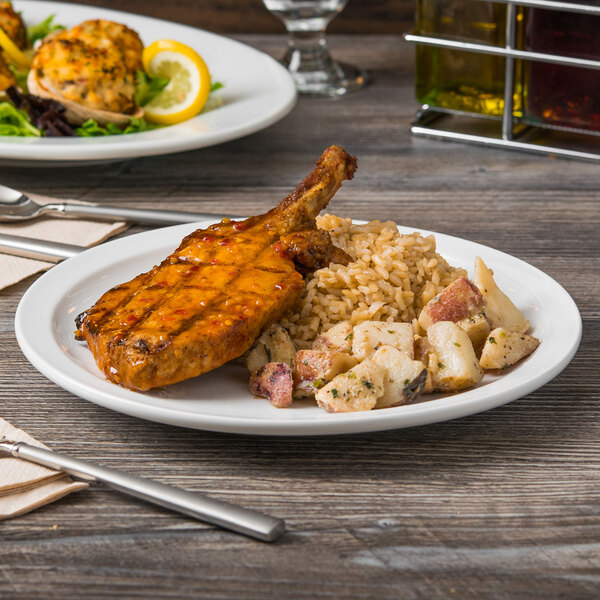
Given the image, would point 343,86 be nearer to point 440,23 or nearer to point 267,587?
point 440,23

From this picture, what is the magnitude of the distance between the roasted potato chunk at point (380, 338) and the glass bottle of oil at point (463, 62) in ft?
4.96

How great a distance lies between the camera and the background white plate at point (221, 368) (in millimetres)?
1324

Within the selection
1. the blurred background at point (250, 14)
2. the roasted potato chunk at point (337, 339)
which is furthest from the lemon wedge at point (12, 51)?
the roasted potato chunk at point (337, 339)

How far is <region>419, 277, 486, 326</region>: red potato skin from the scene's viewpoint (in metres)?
1.59

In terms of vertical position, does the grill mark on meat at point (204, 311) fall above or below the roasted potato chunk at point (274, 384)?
above

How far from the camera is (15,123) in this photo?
112 inches

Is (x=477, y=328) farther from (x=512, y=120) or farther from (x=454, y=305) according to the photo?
(x=512, y=120)

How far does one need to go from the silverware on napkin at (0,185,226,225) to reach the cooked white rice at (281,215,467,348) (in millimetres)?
630

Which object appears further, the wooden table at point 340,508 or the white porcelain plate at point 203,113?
the white porcelain plate at point 203,113

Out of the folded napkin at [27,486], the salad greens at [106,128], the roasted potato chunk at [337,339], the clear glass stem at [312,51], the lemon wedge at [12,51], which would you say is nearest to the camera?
the folded napkin at [27,486]

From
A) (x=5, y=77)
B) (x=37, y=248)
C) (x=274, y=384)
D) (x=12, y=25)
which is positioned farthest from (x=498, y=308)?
(x=12, y=25)

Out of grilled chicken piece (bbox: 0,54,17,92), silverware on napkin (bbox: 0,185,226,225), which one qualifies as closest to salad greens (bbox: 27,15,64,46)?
grilled chicken piece (bbox: 0,54,17,92)

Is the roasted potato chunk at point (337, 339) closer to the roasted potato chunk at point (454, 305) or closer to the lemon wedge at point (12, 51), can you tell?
the roasted potato chunk at point (454, 305)

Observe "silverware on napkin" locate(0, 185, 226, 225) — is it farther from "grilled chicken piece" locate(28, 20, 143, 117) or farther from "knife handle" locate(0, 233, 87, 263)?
"grilled chicken piece" locate(28, 20, 143, 117)
